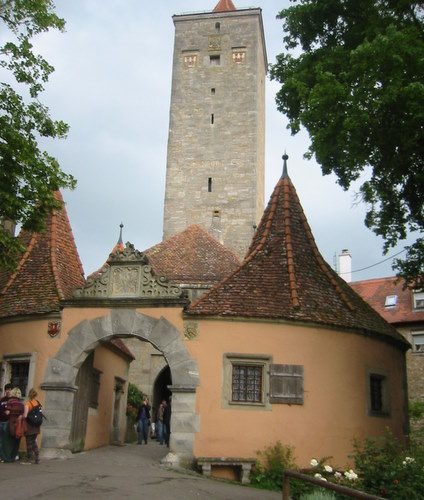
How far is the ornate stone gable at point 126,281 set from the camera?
14.2m

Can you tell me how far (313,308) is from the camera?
13938 millimetres

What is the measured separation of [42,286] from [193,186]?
71.4ft

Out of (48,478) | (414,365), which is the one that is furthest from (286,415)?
(414,365)

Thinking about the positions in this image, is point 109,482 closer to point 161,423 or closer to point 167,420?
point 167,420

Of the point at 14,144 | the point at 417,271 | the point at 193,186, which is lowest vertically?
the point at 417,271

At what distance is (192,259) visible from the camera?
2527 cm

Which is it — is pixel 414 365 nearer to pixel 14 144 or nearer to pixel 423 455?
pixel 423 455

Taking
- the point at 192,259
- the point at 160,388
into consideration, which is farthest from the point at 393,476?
the point at 160,388

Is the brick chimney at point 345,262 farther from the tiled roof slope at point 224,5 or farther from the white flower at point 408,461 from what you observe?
the white flower at point 408,461

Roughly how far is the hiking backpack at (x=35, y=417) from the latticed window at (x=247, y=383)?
3698mm

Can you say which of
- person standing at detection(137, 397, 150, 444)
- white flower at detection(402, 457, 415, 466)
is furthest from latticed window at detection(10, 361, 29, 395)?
white flower at detection(402, 457, 415, 466)

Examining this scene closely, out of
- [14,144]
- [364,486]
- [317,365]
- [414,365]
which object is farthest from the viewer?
[414,365]

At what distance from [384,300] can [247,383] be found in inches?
788

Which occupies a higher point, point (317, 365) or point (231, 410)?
point (317, 365)
